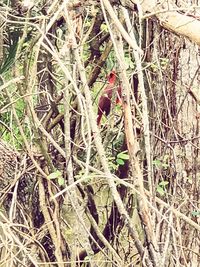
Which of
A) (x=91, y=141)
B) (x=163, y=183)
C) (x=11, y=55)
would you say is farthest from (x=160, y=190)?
(x=11, y=55)

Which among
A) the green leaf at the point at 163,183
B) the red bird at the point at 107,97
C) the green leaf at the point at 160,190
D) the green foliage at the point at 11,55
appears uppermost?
the green foliage at the point at 11,55

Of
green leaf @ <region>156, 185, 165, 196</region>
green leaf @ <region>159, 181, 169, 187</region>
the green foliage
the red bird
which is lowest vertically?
green leaf @ <region>156, 185, 165, 196</region>

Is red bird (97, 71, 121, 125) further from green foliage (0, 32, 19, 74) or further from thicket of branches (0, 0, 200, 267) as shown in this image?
green foliage (0, 32, 19, 74)

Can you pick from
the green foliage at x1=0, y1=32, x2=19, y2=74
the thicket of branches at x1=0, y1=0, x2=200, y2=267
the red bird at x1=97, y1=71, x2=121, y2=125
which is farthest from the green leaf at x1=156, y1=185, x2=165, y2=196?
the green foliage at x1=0, y1=32, x2=19, y2=74

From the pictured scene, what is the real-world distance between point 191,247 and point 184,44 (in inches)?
30.4

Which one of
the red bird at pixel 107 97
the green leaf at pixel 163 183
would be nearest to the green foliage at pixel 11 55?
the red bird at pixel 107 97

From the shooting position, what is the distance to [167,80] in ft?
7.86

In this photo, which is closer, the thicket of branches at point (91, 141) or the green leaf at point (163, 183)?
the thicket of branches at point (91, 141)

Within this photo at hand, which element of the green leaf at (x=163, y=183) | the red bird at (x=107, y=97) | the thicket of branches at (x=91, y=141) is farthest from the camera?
the red bird at (x=107, y=97)

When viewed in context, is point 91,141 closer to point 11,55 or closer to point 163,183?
point 163,183

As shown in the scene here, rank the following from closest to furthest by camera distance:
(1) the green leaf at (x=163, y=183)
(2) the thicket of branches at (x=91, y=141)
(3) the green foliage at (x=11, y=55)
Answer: (2) the thicket of branches at (x=91, y=141)
(1) the green leaf at (x=163, y=183)
(3) the green foliage at (x=11, y=55)

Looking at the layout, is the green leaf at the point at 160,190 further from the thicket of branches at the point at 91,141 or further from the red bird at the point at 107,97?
the red bird at the point at 107,97

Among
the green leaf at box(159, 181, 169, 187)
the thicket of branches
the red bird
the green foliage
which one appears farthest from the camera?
the green foliage

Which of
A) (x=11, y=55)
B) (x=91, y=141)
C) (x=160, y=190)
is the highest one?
(x=11, y=55)
